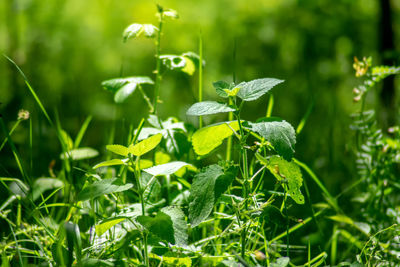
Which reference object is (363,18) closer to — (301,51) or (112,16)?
Answer: (301,51)

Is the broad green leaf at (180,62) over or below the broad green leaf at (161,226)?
over

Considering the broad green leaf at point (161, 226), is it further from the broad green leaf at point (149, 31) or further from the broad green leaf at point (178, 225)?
the broad green leaf at point (149, 31)

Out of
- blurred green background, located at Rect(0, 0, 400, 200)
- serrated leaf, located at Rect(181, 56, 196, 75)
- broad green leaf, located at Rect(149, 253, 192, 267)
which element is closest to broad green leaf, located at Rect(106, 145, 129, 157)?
broad green leaf, located at Rect(149, 253, 192, 267)

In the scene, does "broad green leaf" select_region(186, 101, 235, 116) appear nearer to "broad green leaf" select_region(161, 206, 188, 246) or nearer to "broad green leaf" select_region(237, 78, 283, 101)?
"broad green leaf" select_region(237, 78, 283, 101)

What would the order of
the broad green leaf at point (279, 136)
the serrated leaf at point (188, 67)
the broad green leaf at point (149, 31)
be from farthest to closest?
the serrated leaf at point (188, 67)
the broad green leaf at point (149, 31)
the broad green leaf at point (279, 136)

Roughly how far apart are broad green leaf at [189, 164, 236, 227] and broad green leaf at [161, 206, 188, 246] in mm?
55

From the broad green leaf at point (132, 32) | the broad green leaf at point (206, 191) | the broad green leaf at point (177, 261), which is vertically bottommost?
the broad green leaf at point (177, 261)

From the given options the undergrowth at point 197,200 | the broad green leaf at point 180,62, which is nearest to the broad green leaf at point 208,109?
the undergrowth at point 197,200

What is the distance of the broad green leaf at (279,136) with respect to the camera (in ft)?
2.62

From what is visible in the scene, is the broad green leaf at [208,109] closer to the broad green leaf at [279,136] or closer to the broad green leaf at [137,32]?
the broad green leaf at [279,136]

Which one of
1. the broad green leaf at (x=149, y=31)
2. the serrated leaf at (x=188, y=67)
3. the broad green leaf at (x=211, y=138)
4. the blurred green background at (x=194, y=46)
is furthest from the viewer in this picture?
the blurred green background at (x=194, y=46)

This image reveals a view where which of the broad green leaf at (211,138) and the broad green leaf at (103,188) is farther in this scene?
the broad green leaf at (211,138)

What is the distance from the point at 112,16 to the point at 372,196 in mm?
3969

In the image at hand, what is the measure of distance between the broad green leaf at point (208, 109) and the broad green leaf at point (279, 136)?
0.27ft
